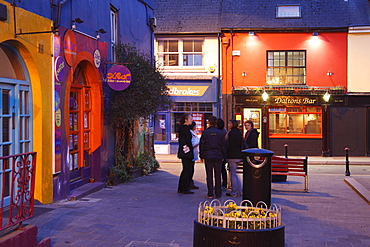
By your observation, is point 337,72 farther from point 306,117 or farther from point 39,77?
point 39,77

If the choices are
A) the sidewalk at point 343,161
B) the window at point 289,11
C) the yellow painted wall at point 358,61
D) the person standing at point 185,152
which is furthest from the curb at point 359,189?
the window at point 289,11

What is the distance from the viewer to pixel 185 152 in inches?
440

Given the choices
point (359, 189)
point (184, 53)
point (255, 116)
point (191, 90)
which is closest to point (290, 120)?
point (255, 116)

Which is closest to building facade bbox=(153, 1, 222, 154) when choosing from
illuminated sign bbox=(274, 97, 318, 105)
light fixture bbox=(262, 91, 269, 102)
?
light fixture bbox=(262, 91, 269, 102)

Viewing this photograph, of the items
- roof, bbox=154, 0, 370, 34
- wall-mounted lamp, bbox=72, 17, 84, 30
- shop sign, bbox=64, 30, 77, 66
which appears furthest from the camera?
roof, bbox=154, 0, 370, 34

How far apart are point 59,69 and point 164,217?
3.46 m

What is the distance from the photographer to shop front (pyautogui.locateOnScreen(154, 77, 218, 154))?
24812mm

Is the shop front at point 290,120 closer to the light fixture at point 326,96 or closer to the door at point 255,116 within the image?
the door at point 255,116

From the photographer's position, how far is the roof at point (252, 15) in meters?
24.4

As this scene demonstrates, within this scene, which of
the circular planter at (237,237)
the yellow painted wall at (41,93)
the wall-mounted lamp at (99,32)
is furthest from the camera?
the wall-mounted lamp at (99,32)

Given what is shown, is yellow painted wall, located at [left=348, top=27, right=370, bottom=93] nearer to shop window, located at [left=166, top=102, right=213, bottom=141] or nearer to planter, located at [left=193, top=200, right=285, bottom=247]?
shop window, located at [left=166, top=102, right=213, bottom=141]

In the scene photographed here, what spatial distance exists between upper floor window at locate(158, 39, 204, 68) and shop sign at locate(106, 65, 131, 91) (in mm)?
13501

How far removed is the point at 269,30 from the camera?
24.5 m

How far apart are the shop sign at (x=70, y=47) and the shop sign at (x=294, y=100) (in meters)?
15.6
